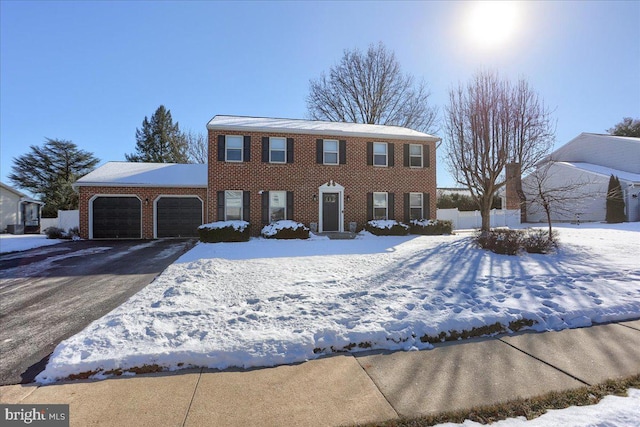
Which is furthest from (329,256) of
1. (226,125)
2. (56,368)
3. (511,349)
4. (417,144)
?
(417,144)

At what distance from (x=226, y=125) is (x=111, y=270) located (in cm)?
841

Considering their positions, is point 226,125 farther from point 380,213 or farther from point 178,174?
point 380,213

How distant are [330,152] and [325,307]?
12.0 metres

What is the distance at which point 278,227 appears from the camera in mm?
13664

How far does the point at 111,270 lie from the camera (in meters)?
8.09

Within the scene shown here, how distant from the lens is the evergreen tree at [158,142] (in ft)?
117

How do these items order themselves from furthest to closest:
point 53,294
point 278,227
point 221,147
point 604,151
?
1. point 604,151
2. point 221,147
3. point 278,227
4. point 53,294

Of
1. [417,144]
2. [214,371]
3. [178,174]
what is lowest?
[214,371]

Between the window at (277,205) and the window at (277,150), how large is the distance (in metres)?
1.62

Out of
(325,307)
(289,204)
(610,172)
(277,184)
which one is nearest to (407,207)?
(289,204)

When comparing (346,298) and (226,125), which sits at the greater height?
(226,125)

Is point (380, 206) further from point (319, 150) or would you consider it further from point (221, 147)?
point (221, 147)

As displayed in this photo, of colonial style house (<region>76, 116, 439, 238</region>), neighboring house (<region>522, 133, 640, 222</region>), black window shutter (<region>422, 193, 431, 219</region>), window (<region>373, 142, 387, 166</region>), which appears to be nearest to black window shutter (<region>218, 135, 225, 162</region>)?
colonial style house (<region>76, 116, 439, 238</region>)

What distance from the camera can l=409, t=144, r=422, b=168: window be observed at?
54.5ft
